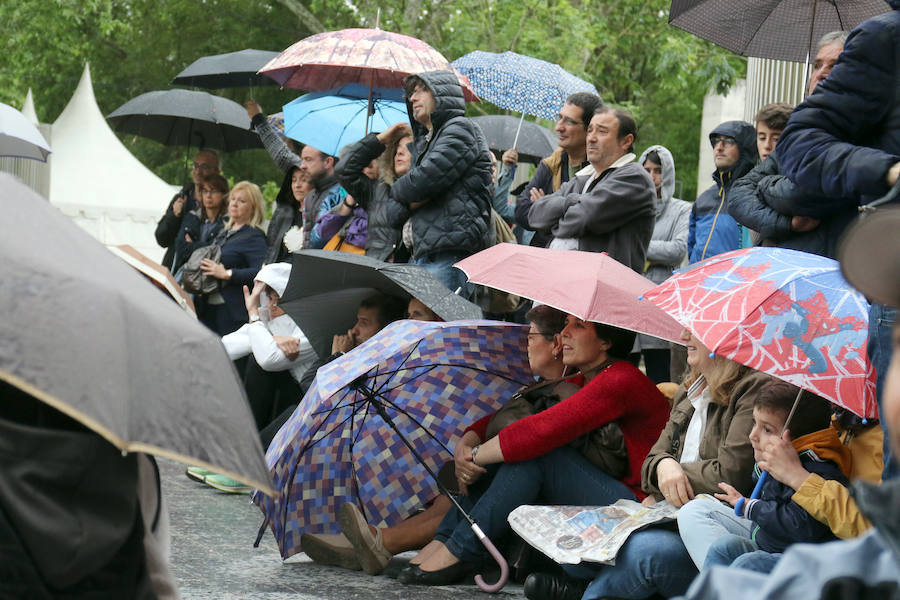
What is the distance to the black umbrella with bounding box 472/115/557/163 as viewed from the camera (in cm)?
1162

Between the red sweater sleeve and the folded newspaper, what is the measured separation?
0.26 metres

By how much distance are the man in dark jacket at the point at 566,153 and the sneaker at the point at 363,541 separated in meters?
2.13

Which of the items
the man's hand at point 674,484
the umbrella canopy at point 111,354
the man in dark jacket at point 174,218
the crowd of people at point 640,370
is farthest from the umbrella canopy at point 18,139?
the umbrella canopy at point 111,354

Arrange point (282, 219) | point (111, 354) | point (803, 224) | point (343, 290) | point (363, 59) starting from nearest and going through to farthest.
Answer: point (111, 354)
point (803, 224)
point (343, 290)
point (363, 59)
point (282, 219)

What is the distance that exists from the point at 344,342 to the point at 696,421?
2.35 metres

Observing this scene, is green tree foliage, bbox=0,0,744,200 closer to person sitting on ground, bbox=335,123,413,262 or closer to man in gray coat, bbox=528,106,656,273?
person sitting on ground, bbox=335,123,413,262

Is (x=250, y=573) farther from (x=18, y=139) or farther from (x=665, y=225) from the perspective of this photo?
(x=18, y=139)

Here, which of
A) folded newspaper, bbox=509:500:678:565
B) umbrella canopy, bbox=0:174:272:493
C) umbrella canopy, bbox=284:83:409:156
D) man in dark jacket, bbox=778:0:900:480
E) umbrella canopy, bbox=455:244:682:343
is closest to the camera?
umbrella canopy, bbox=0:174:272:493

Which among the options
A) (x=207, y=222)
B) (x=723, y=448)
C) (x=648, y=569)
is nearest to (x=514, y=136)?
(x=207, y=222)

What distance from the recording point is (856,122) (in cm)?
411

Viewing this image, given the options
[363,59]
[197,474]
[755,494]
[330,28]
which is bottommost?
[197,474]

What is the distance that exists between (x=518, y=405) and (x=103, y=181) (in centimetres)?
1764

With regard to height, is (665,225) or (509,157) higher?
(509,157)

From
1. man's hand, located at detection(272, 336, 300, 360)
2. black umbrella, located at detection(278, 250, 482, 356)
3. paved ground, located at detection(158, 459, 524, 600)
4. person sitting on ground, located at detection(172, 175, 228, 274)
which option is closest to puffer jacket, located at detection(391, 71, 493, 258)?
black umbrella, located at detection(278, 250, 482, 356)
